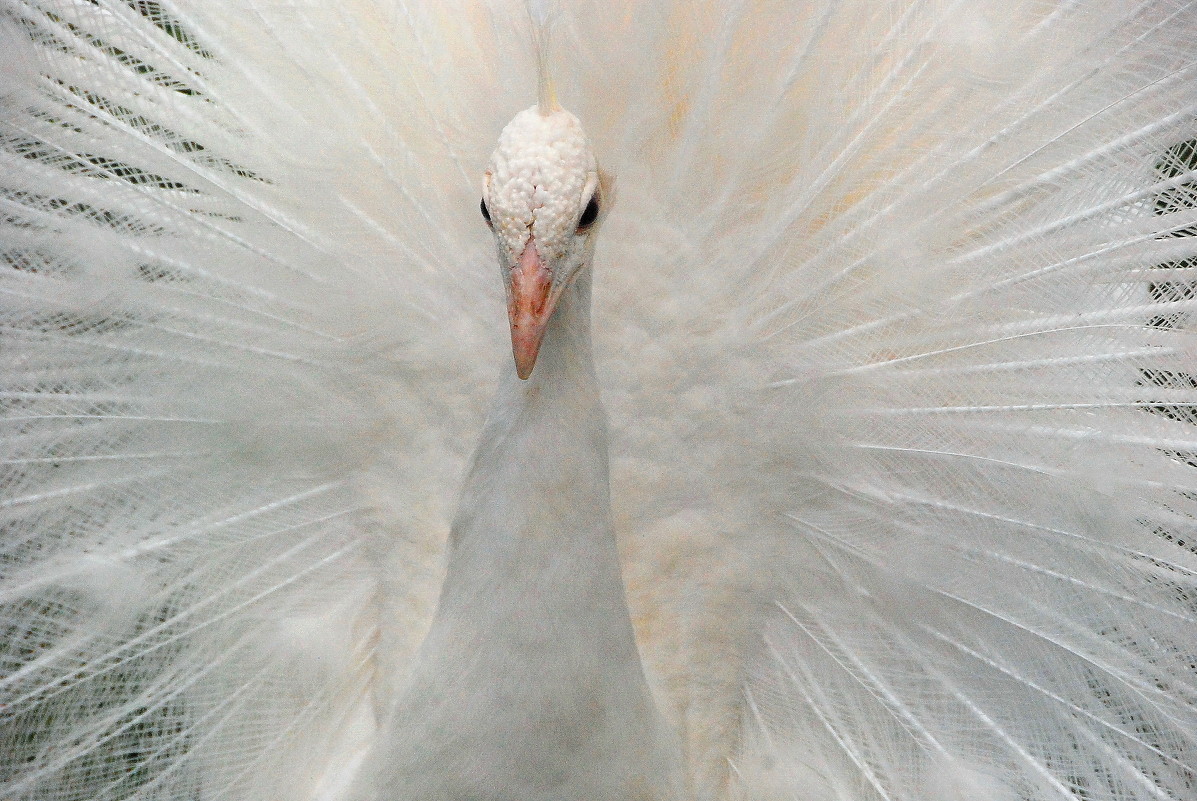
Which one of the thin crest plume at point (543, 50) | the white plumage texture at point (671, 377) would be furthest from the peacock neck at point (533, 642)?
the thin crest plume at point (543, 50)

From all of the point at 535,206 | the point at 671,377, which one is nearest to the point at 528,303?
the point at 535,206

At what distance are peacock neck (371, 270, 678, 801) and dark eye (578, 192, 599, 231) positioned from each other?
0.64ft

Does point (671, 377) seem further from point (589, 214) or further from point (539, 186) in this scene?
point (539, 186)

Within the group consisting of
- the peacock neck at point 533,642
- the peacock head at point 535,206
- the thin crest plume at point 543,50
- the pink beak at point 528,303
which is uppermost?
the thin crest plume at point 543,50

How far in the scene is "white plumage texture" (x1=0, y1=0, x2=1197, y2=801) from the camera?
1578mm

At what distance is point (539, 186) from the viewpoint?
1236 mm

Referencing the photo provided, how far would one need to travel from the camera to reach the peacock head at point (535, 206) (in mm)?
1238

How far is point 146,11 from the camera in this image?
5.61 feet

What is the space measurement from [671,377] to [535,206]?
0.61 meters

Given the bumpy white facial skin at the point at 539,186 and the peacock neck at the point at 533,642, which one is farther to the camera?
the peacock neck at the point at 533,642

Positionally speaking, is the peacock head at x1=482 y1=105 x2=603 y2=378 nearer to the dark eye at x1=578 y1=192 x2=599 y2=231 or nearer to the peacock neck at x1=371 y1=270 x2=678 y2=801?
the dark eye at x1=578 y1=192 x2=599 y2=231

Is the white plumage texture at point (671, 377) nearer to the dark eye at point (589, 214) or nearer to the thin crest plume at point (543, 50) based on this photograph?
the thin crest plume at point (543, 50)

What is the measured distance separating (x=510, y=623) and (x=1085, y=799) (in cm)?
94

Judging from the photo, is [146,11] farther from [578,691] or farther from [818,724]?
[818,724]
